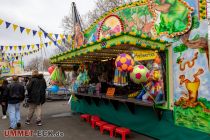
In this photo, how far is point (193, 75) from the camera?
18.2 ft

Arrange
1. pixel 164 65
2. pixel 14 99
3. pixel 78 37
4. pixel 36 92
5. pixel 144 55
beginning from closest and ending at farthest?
1. pixel 144 55
2. pixel 164 65
3. pixel 14 99
4. pixel 36 92
5. pixel 78 37

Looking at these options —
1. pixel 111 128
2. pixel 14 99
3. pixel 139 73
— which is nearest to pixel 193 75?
pixel 139 73

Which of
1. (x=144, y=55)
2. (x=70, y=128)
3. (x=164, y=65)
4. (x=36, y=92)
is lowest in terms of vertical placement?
(x=70, y=128)

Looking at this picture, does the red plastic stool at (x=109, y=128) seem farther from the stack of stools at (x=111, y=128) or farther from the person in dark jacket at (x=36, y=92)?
the person in dark jacket at (x=36, y=92)

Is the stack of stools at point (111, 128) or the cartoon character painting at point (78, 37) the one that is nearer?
the stack of stools at point (111, 128)

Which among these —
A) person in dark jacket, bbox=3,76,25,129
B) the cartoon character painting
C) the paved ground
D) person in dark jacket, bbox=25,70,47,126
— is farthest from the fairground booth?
the cartoon character painting

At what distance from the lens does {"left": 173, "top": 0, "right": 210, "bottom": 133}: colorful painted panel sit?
17.3 ft

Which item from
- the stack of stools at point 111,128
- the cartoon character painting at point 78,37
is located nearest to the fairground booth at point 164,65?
the stack of stools at point 111,128

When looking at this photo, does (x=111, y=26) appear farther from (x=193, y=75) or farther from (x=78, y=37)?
(x=193, y=75)

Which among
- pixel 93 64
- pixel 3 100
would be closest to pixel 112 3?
pixel 93 64

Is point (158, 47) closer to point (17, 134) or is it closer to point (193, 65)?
point (193, 65)

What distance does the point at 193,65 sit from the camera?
555 centimetres

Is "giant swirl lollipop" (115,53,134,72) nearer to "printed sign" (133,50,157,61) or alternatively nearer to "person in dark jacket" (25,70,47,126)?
"printed sign" (133,50,157,61)

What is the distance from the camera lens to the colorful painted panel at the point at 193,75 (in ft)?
17.3
